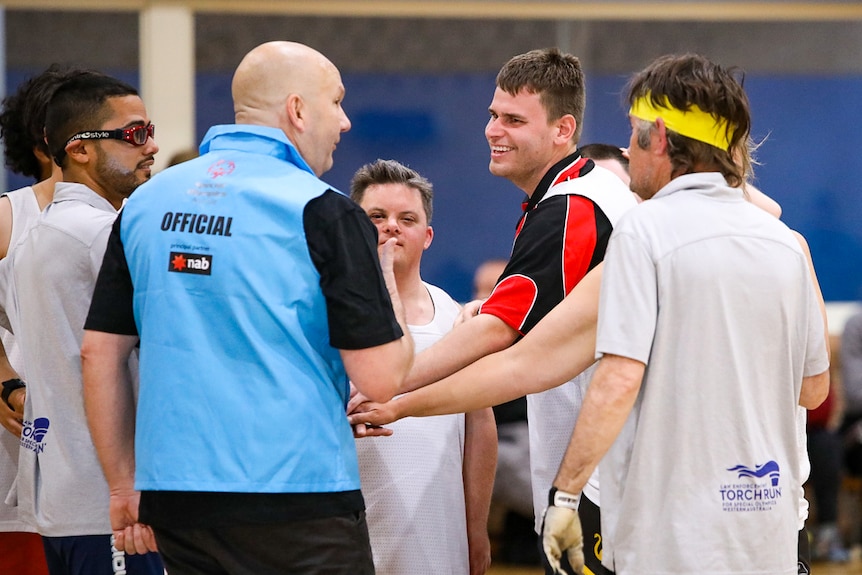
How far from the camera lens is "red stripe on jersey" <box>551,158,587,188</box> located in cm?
296

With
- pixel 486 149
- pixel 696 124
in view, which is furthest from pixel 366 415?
pixel 486 149

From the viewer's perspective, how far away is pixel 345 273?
6.93 ft

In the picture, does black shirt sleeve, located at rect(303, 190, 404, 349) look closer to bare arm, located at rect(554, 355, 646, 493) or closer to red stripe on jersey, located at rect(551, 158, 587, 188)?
bare arm, located at rect(554, 355, 646, 493)

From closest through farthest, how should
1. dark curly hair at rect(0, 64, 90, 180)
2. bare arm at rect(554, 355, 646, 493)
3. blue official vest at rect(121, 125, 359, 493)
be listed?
blue official vest at rect(121, 125, 359, 493)
bare arm at rect(554, 355, 646, 493)
dark curly hair at rect(0, 64, 90, 180)

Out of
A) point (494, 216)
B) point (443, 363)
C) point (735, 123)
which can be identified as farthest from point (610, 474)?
point (494, 216)

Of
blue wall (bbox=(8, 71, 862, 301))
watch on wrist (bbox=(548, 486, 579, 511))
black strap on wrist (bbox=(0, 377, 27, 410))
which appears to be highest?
blue wall (bbox=(8, 71, 862, 301))

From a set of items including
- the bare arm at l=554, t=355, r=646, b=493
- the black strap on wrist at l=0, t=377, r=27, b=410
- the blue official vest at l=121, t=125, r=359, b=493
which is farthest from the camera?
the black strap on wrist at l=0, t=377, r=27, b=410

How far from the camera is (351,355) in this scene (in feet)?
7.02

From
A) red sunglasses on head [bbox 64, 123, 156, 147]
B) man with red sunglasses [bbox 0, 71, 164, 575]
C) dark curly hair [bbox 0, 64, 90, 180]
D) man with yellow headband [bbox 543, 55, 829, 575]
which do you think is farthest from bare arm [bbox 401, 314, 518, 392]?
dark curly hair [bbox 0, 64, 90, 180]

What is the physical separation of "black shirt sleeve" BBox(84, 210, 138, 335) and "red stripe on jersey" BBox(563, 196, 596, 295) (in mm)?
1093

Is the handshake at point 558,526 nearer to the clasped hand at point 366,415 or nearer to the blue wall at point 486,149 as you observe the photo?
the clasped hand at point 366,415

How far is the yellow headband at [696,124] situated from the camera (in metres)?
2.37

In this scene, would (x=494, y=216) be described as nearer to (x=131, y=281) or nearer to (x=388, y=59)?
(x=388, y=59)

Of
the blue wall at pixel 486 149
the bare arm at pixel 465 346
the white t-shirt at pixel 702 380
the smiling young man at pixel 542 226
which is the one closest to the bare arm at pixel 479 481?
the smiling young man at pixel 542 226
